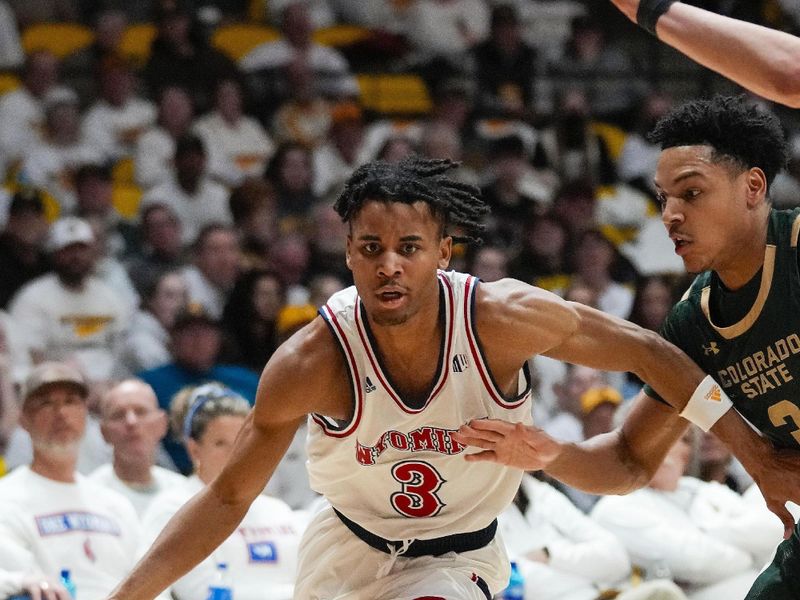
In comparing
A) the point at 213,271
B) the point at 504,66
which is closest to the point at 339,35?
the point at 504,66

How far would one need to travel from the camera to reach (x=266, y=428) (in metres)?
4.27

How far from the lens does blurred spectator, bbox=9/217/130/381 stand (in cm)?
822

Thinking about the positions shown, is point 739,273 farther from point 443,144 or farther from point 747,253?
point 443,144

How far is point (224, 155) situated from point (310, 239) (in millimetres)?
1245

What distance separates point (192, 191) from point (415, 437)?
19.7 feet

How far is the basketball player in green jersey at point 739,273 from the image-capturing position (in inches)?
169

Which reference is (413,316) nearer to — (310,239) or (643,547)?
(643,547)

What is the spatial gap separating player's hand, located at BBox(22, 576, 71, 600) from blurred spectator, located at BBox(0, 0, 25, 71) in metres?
5.94

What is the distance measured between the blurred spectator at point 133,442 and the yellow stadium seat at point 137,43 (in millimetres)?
4460

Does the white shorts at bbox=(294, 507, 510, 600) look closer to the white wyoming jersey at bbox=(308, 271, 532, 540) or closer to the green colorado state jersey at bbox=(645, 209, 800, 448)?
the white wyoming jersey at bbox=(308, 271, 532, 540)

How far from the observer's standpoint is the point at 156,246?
9.02 meters

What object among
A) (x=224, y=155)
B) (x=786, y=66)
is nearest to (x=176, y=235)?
(x=224, y=155)

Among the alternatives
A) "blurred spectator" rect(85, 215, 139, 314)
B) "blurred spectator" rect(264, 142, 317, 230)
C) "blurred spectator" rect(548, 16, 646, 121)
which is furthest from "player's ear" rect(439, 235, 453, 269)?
"blurred spectator" rect(548, 16, 646, 121)

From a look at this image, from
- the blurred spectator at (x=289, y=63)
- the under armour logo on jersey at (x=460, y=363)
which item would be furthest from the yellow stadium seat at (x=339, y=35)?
the under armour logo on jersey at (x=460, y=363)
